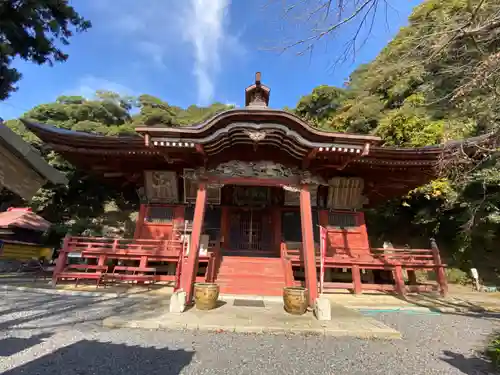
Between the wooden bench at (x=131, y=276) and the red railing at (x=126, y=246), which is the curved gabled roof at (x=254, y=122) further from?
the wooden bench at (x=131, y=276)

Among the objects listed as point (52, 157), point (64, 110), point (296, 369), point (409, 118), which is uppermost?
point (64, 110)

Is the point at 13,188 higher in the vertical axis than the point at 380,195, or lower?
lower

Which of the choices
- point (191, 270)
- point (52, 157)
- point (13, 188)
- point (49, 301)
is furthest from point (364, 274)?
point (52, 157)

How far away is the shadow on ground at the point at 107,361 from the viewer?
11.3 feet

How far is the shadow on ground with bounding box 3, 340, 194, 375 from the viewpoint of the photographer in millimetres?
3438

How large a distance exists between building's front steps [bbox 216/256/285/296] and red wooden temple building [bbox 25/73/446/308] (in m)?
0.04

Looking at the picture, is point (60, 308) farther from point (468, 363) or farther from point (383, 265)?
point (383, 265)

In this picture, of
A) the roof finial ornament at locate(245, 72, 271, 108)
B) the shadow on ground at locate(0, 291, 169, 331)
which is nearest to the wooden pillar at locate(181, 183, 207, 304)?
the shadow on ground at locate(0, 291, 169, 331)

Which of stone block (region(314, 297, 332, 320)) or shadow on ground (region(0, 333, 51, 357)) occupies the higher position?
stone block (region(314, 297, 332, 320))

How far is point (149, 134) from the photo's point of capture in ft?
24.5

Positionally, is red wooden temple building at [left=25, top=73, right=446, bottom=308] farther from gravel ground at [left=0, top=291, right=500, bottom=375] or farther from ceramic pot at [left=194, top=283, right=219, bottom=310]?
gravel ground at [left=0, top=291, right=500, bottom=375]

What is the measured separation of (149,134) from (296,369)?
6409mm

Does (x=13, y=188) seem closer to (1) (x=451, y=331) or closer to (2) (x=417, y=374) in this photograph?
(2) (x=417, y=374)

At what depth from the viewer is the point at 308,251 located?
7.41 meters
